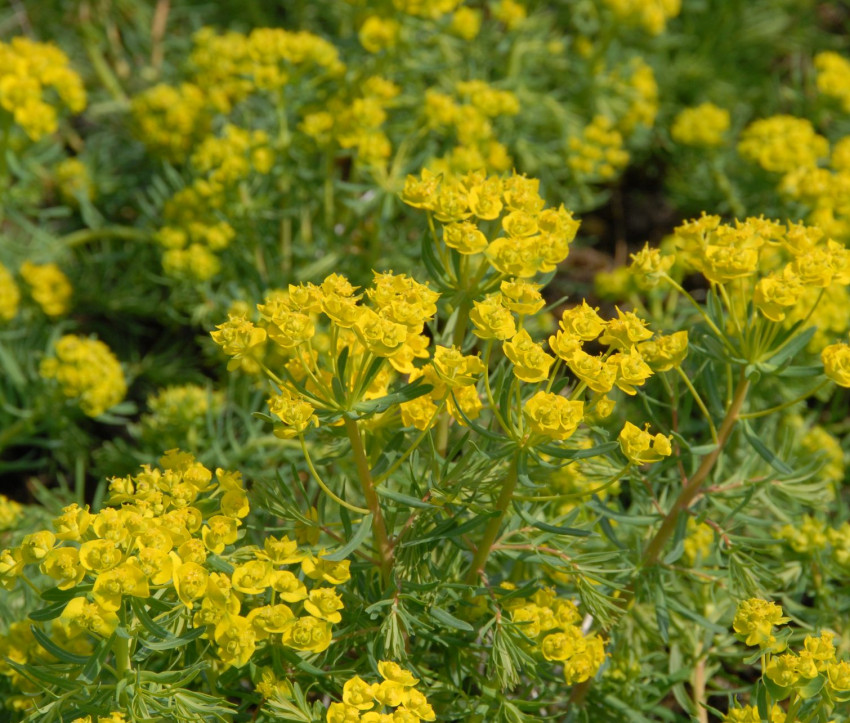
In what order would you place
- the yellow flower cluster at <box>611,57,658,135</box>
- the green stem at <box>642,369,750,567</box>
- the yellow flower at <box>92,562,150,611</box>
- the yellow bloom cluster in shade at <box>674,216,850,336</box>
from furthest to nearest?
the yellow flower cluster at <box>611,57,658,135</box>, the green stem at <box>642,369,750,567</box>, the yellow bloom cluster in shade at <box>674,216,850,336</box>, the yellow flower at <box>92,562,150,611</box>

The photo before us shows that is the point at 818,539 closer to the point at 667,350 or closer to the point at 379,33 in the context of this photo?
the point at 667,350

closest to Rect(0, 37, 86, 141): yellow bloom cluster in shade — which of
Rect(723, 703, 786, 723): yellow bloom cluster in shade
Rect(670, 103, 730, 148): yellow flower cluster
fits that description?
Rect(670, 103, 730, 148): yellow flower cluster

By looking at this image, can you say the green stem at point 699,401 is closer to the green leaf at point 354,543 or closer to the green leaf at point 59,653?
the green leaf at point 354,543

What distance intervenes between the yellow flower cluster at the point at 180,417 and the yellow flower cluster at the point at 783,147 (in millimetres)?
2000

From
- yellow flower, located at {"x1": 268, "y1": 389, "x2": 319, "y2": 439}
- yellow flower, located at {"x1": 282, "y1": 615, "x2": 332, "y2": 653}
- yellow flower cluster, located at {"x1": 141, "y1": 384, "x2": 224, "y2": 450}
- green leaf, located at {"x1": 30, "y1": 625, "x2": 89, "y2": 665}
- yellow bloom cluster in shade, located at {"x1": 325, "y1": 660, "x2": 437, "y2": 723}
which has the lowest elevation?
yellow flower cluster, located at {"x1": 141, "y1": 384, "x2": 224, "y2": 450}

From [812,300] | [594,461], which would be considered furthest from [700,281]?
[594,461]

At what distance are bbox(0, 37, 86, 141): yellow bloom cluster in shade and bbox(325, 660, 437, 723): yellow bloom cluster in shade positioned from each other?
6.90ft

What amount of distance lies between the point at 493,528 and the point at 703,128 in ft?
7.93

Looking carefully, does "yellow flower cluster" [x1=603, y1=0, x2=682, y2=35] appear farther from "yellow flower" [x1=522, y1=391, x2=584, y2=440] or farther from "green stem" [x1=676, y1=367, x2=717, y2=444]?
"yellow flower" [x1=522, y1=391, x2=584, y2=440]

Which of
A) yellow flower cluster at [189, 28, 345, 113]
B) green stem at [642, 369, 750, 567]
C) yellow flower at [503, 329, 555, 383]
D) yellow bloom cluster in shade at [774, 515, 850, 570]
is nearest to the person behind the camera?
yellow flower at [503, 329, 555, 383]

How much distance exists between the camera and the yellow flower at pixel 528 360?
1593 millimetres

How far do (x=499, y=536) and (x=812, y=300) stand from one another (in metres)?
1.19

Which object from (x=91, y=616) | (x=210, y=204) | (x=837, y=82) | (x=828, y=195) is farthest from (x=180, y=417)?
(x=837, y=82)

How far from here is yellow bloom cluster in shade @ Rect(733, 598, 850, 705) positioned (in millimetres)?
1677
